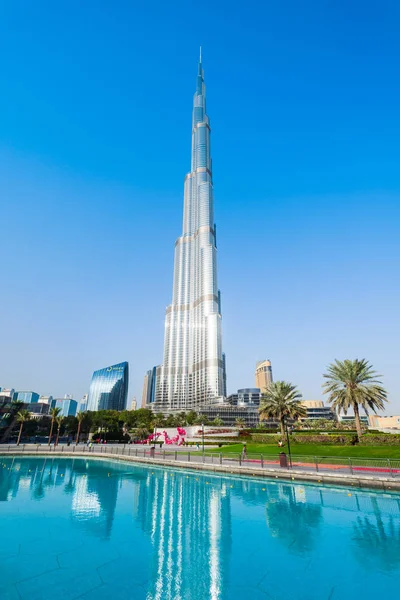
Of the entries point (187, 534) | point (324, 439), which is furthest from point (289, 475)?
point (324, 439)

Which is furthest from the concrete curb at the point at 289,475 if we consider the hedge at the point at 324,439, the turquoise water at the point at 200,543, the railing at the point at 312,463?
the hedge at the point at 324,439

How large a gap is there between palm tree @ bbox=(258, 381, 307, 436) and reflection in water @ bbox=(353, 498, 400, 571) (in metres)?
33.9

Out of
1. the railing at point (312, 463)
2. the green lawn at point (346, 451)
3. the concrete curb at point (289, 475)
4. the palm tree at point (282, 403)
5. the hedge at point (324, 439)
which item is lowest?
the concrete curb at point (289, 475)

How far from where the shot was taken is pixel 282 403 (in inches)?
2012

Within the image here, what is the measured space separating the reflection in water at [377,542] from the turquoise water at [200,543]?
0.15 feet

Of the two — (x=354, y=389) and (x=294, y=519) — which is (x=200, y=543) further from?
(x=354, y=389)

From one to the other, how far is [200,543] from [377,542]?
785 cm

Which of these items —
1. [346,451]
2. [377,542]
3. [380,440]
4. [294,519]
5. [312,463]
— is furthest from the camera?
[380,440]

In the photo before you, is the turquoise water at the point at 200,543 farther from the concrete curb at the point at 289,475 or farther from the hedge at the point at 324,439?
the hedge at the point at 324,439

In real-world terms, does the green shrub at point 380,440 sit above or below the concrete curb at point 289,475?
above

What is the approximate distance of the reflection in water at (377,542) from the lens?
12.1m

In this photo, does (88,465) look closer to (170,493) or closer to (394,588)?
(170,493)

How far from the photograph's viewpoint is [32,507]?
2058 centimetres

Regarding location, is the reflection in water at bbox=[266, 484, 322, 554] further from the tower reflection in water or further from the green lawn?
the green lawn
